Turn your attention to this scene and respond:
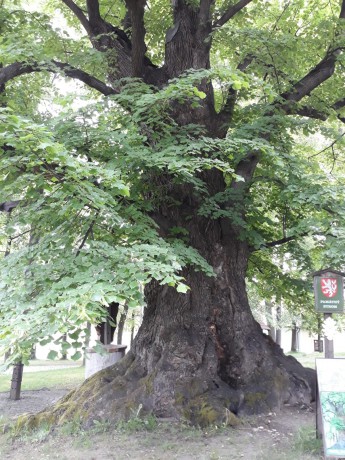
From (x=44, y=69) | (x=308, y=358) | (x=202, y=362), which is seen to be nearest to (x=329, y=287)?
(x=202, y=362)

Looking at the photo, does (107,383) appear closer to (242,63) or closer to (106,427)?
(106,427)

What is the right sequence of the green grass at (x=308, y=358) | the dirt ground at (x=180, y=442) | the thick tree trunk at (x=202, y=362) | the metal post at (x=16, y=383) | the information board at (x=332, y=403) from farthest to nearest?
the green grass at (x=308, y=358), the metal post at (x=16, y=383), the thick tree trunk at (x=202, y=362), the dirt ground at (x=180, y=442), the information board at (x=332, y=403)

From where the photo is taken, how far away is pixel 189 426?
20.0 ft

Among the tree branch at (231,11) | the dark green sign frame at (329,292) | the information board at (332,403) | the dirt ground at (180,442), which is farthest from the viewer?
the tree branch at (231,11)

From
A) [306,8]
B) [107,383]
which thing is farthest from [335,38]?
[107,383]

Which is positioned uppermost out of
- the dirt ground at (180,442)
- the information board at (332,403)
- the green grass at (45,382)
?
the information board at (332,403)

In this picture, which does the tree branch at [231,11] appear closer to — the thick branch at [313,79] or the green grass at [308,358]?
the thick branch at [313,79]

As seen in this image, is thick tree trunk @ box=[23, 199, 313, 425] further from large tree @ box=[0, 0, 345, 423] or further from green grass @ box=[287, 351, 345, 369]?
green grass @ box=[287, 351, 345, 369]

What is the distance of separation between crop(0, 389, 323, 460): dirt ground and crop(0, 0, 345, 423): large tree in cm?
38

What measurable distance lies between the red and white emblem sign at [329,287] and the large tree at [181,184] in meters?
0.59

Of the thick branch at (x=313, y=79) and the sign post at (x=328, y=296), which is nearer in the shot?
the sign post at (x=328, y=296)

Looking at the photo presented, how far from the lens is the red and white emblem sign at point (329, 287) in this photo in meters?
5.62

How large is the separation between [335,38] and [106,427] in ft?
24.2

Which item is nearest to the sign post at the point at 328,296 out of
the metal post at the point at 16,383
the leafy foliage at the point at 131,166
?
the leafy foliage at the point at 131,166
